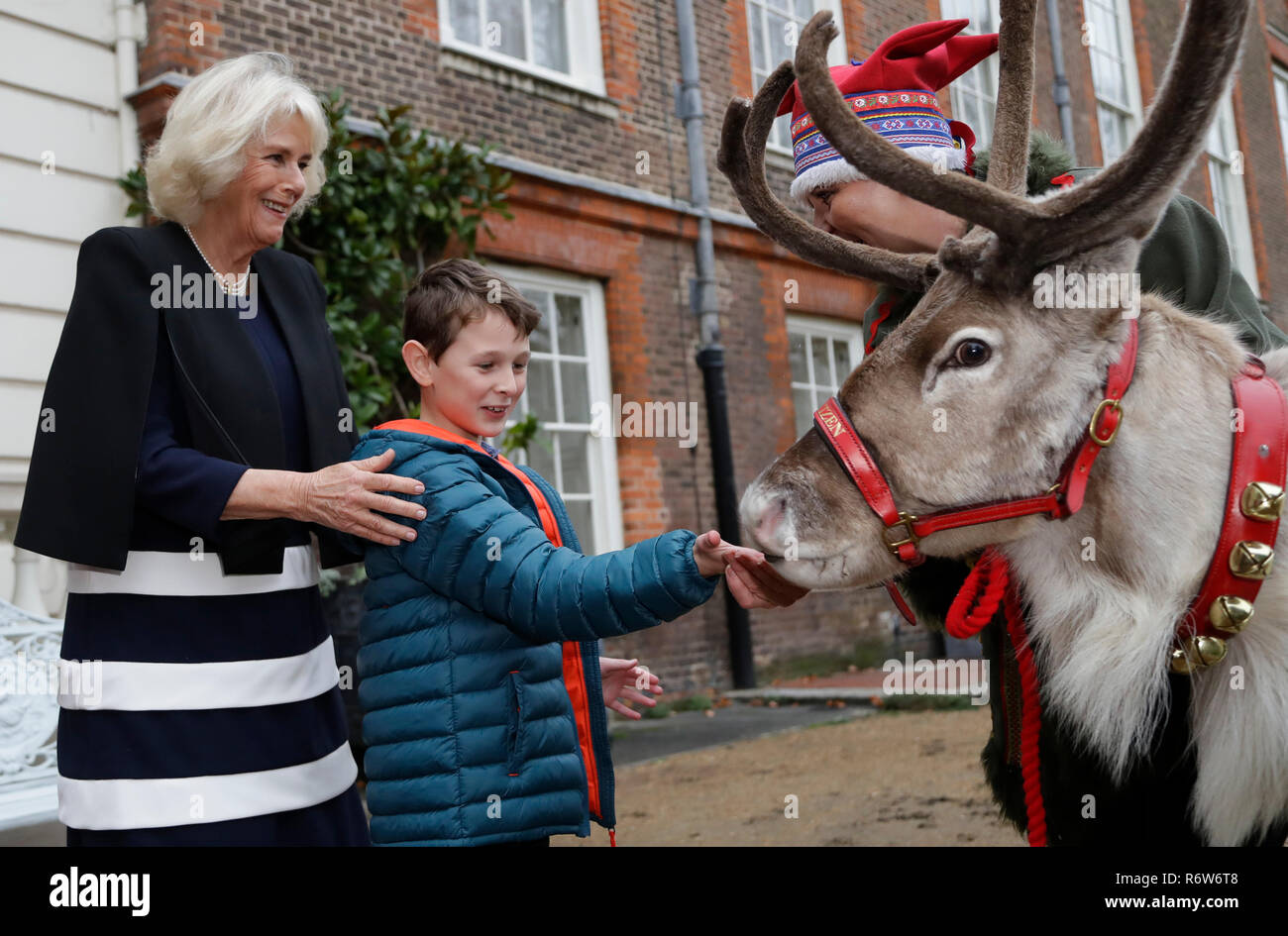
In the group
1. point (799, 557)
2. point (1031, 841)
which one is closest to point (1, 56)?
point (799, 557)

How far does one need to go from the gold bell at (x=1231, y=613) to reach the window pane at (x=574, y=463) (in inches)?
293

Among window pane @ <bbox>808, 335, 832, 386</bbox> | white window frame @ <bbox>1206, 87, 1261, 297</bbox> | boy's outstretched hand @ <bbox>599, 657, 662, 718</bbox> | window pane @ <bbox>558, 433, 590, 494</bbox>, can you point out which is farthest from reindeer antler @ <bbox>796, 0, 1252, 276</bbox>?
white window frame @ <bbox>1206, 87, 1261, 297</bbox>

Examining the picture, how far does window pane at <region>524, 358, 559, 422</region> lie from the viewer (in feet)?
29.8

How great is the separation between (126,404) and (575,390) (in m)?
7.24

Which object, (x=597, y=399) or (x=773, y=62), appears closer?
(x=597, y=399)

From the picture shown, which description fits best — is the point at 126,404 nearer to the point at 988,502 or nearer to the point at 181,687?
the point at 181,687

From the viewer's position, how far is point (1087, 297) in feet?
6.54

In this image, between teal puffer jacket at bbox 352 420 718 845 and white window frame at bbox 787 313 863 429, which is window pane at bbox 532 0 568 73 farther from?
teal puffer jacket at bbox 352 420 718 845

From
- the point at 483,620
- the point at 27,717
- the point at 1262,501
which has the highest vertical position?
the point at 1262,501

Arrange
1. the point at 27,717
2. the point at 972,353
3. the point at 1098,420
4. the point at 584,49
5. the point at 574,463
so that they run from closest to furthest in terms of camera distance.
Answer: the point at 1098,420 < the point at 972,353 < the point at 27,717 < the point at 574,463 < the point at 584,49

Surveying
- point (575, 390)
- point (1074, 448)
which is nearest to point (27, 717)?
point (1074, 448)

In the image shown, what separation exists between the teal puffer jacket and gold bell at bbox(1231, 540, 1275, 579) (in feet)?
2.99

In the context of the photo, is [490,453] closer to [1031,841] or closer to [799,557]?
[799,557]

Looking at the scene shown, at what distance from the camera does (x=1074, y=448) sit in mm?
1979
